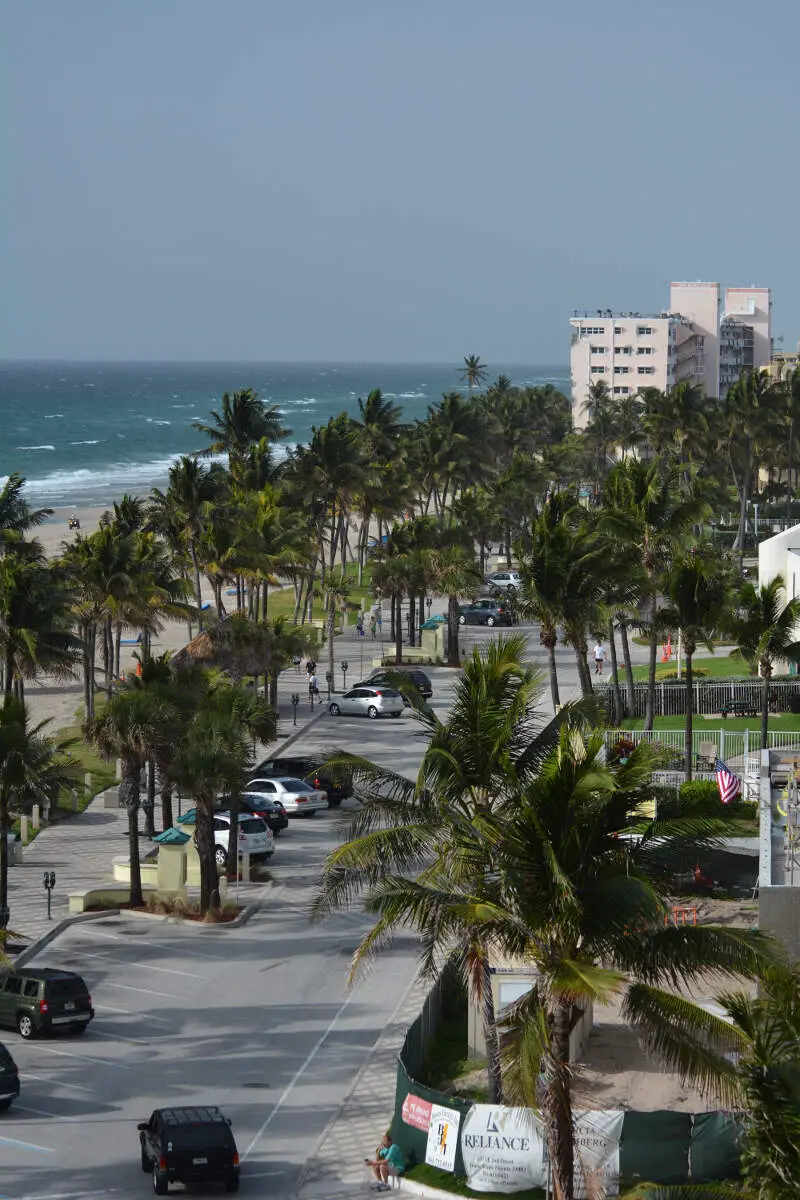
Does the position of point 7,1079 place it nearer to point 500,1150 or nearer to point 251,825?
point 500,1150

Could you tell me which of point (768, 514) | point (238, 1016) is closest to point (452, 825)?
point (238, 1016)

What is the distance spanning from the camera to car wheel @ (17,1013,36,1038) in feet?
93.6

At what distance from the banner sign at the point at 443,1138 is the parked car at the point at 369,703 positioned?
3578 cm

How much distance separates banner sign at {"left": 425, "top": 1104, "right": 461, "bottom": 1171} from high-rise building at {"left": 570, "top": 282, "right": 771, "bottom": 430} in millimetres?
129372

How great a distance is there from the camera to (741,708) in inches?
1987

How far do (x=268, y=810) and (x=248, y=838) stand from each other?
3085 millimetres

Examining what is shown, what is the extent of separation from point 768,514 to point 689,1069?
88776 mm

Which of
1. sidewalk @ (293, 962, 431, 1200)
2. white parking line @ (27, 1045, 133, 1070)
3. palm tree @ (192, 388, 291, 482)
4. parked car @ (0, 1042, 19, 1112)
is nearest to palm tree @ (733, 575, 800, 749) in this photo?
sidewalk @ (293, 962, 431, 1200)

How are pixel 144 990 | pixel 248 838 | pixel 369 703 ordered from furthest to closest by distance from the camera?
pixel 369 703, pixel 248 838, pixel 144 990

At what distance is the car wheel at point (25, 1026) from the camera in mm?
28531

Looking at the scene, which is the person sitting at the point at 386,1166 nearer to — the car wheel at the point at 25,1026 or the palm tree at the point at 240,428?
the car wheel at the point at 25,1026

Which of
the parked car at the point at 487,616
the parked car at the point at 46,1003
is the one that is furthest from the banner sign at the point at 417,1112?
the parked car at the point at 487,616

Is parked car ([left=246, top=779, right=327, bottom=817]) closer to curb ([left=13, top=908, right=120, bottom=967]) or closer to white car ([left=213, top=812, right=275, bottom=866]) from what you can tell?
white car ([left=213, top=812, right=275, bottom=866])

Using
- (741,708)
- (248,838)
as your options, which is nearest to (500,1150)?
(248,838)
